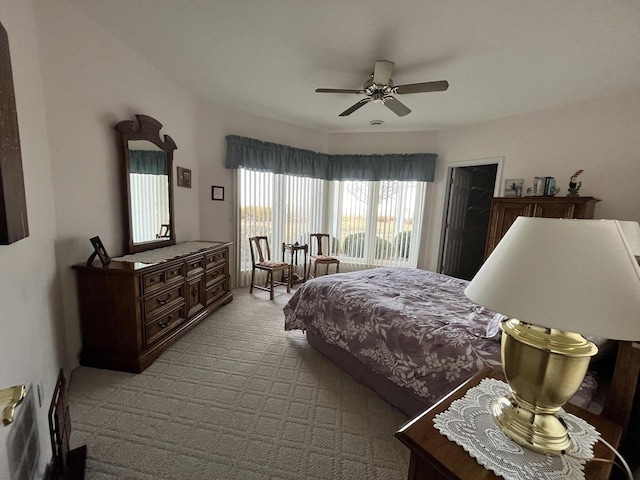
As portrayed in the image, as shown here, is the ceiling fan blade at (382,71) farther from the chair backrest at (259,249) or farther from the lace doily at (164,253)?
the chair backrest at (259,249)

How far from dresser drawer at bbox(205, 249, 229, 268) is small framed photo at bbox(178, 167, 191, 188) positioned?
0.97 metres

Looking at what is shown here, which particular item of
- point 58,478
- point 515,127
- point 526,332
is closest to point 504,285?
point 526,332

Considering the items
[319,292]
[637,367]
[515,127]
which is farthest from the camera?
[515,127]

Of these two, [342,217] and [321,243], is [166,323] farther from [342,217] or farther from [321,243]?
[342,217]

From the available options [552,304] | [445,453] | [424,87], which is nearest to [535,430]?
[445,453]

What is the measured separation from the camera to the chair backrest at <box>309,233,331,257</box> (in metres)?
4.62

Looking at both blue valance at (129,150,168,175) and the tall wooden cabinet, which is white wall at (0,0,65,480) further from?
the tall wooden cabinet

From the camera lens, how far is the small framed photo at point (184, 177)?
10.6 ft

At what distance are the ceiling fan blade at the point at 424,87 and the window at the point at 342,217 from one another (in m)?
2.38

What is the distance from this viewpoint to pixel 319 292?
2.33m

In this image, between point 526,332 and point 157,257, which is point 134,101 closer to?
point 157,257

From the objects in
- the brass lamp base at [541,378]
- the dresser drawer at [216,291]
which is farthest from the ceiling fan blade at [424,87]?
the dresser drawer at [216,291]

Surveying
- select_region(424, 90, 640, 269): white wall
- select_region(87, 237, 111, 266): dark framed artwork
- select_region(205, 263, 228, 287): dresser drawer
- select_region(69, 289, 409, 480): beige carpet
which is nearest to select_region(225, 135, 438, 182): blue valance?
select_region(424, 90, 640, 269): white wall

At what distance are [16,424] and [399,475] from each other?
5.48 ft
